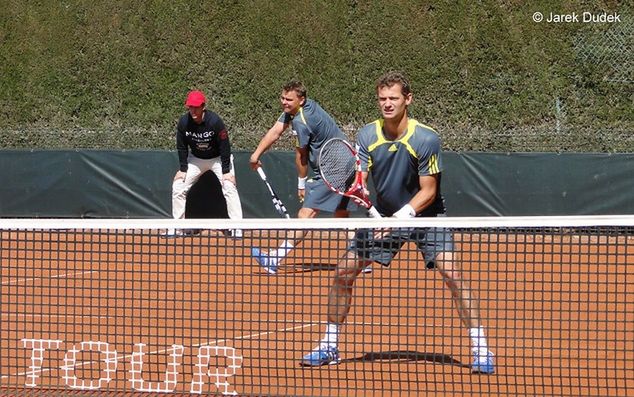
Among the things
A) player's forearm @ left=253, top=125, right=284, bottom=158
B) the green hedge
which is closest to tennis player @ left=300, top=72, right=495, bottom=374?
player's forearm @ left=253, top=125, right=284, bottom=158

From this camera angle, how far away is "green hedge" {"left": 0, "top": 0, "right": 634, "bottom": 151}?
14844 millimetres

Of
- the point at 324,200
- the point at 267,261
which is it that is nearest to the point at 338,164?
the point at 324,200

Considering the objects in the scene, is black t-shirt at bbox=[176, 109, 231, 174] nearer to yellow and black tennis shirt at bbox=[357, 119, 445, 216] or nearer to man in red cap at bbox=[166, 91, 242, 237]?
man in red cap at bbox=[166, 91, 242, 237]

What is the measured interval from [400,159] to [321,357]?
127cm

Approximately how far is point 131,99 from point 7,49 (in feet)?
7.66

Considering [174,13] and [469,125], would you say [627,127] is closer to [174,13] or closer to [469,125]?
[469,125]

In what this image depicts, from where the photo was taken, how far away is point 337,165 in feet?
26.3

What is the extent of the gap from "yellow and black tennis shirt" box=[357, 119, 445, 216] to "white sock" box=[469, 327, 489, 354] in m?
0.81

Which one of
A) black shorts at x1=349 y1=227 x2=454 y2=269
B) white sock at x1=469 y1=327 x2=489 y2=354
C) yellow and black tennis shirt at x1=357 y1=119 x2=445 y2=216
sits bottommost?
white sock at x1=469 y1=327 x2=489 y2=354

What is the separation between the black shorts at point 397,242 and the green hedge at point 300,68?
28.1 feet

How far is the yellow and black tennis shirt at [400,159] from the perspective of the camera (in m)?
5.84

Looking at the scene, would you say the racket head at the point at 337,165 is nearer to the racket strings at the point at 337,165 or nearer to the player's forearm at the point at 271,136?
the racket strings at the point at 337,165

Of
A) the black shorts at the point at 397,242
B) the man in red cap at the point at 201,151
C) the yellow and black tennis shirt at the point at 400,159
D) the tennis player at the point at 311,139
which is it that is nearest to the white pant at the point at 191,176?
the man in red cap at the point at 201,151

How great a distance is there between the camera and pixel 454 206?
13.2 meters
